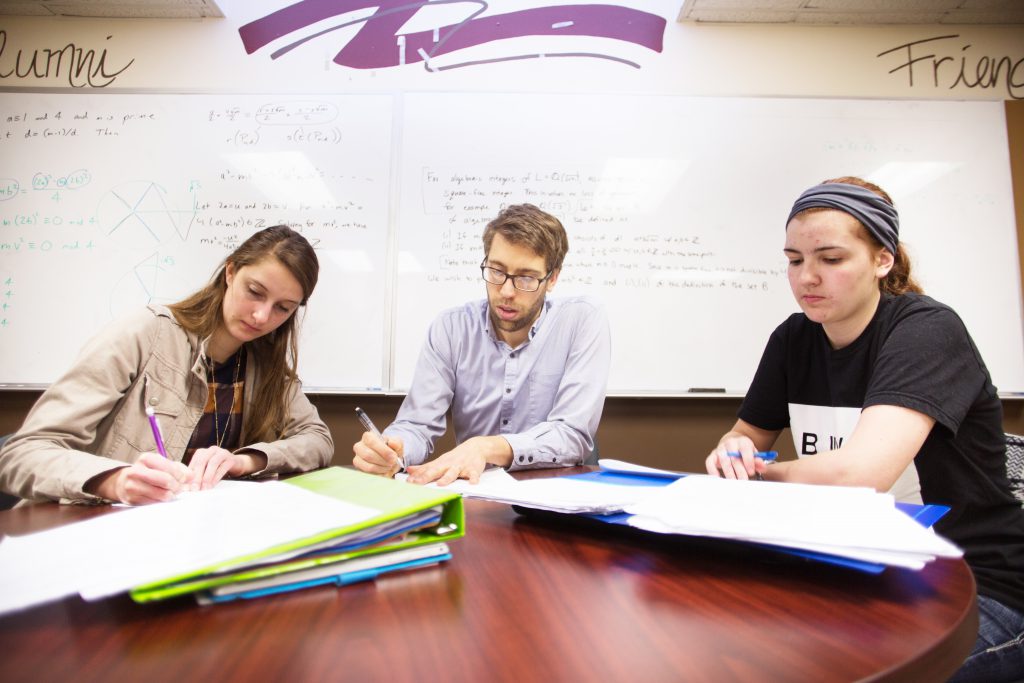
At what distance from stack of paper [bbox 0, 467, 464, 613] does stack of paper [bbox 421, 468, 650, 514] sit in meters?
0.11

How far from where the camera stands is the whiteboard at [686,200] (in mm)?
2064

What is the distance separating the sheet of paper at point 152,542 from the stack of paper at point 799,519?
303mm

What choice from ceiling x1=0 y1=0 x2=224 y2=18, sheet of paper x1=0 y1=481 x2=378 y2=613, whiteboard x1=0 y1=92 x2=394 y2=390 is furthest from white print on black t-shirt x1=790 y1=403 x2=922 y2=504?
ceiling x1=0 y1=0 x2=224 y2=18

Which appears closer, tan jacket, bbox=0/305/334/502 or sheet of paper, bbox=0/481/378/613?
sheet of paper, bbox=0/481/378/613

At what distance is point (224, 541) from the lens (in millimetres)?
453

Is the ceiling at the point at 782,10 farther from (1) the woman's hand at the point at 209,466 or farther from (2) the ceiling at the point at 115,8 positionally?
(1) the woman's hand at the point at 209,466

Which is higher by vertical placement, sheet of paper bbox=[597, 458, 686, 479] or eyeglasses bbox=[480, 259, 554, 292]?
eyeglasses bbox=[480, 259, 554, 292]

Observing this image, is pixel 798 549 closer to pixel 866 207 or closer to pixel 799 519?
pixel 799 519

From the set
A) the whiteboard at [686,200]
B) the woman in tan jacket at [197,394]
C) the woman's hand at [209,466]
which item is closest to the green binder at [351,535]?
the woman's hand at [209,466]

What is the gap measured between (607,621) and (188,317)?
1224 mm

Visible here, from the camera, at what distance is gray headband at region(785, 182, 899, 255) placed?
996 mm

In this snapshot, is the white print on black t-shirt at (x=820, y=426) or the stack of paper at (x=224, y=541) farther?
the white print on black t-shirt at (x=820, y=426)

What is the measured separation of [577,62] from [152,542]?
223 centimetres

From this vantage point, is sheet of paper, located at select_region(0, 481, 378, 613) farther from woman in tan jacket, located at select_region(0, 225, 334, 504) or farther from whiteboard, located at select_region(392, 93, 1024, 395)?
whiteboard, located at select_region(392, 93, 1024, 395)
